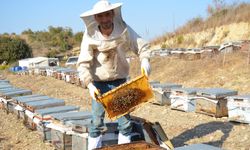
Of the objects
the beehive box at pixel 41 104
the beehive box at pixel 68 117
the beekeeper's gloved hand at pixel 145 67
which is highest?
the beekeeper's gloved hand at pixel 145 67

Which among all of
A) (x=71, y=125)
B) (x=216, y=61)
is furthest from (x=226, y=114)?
(x=216, y=61)

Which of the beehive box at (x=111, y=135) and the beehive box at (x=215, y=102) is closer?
the beehive box at (x=111, y=135)

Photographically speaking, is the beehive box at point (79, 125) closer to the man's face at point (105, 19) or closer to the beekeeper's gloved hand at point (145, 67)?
the beekeeper's gloved hand at point (145, 67)

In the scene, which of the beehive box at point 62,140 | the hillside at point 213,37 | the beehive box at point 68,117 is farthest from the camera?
the hillside at point 213,37

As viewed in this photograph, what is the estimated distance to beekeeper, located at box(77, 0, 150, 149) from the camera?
3.32 metres

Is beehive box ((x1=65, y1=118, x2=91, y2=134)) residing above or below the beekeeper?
below

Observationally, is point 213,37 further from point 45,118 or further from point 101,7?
point 101,7

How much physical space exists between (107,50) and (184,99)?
3.72 m

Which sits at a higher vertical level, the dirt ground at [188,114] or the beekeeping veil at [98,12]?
the beekeeping veil at [98,12]

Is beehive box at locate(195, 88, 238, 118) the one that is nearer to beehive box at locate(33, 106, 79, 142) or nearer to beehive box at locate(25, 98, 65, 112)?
beehive box at locate(33, 106, 79, 142)

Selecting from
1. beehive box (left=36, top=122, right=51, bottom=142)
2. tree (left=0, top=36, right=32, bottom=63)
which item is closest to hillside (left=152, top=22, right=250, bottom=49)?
beehive box (left=36, top=122, right=51, bottom=142)

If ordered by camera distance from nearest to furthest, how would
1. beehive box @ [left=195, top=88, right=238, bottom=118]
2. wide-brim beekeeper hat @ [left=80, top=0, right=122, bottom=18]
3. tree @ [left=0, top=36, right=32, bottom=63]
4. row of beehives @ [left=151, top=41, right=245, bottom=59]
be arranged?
wide-brim beekeeper hat @ [left=80, top=0, right=122, bottom=18], beehive box @ [left=195, top=88, right=238, bottom=118], row of beehives @ [left=151, top=41, right=245, bottom=59], tree @ [left=0, top=36, right=32, bottom=63]

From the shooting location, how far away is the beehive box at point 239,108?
5566mm

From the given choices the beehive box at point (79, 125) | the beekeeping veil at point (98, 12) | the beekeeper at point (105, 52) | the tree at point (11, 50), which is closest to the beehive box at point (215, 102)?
the beehive box at point (79, 125)
